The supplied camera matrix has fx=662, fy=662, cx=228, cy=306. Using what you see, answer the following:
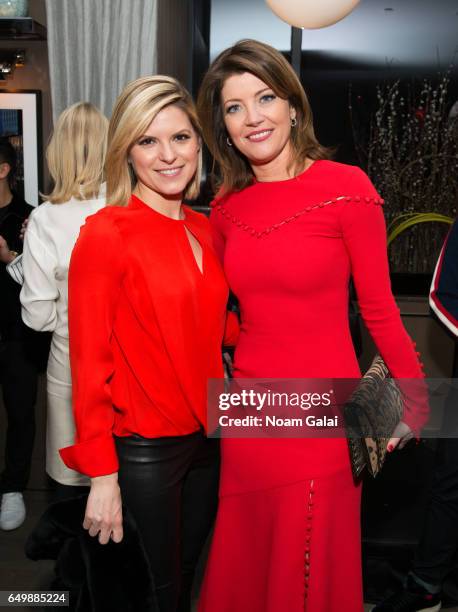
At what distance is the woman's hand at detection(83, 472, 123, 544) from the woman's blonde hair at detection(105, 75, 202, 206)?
601 mm

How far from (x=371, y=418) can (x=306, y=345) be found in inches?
8.3

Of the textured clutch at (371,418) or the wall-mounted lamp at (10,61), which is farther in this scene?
the wall-mounted lamp at (10,61)

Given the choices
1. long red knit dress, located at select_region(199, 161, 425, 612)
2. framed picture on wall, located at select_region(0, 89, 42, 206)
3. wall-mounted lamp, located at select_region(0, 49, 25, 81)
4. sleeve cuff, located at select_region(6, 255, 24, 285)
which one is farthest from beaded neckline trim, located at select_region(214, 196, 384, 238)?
wall-mounted lamp, located at select_region(0, 49, 25, 81)

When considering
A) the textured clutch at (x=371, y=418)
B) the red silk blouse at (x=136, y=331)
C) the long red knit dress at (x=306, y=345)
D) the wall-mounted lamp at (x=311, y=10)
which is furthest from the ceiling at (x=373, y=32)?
the textured clutch at (x=371, y=418)

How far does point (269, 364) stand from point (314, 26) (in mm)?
1692

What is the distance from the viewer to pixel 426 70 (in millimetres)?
4066

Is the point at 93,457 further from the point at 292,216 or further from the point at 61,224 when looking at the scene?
the point at 61,224

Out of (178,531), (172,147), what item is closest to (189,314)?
(172,147)

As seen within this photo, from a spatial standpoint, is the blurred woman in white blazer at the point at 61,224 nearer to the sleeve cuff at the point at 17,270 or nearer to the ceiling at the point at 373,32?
the sleeve cuff at the point at 17,270

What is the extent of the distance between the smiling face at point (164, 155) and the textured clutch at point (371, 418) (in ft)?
1.98

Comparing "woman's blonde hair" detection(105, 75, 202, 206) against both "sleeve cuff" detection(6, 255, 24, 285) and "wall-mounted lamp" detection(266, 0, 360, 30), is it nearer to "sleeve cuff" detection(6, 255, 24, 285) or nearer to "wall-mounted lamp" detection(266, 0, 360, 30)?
"sleeve cuff" detection(6, 255, 24, 285)

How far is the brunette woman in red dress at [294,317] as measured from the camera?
145 cm

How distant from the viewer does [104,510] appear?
136 cm

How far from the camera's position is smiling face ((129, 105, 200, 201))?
143 cm
